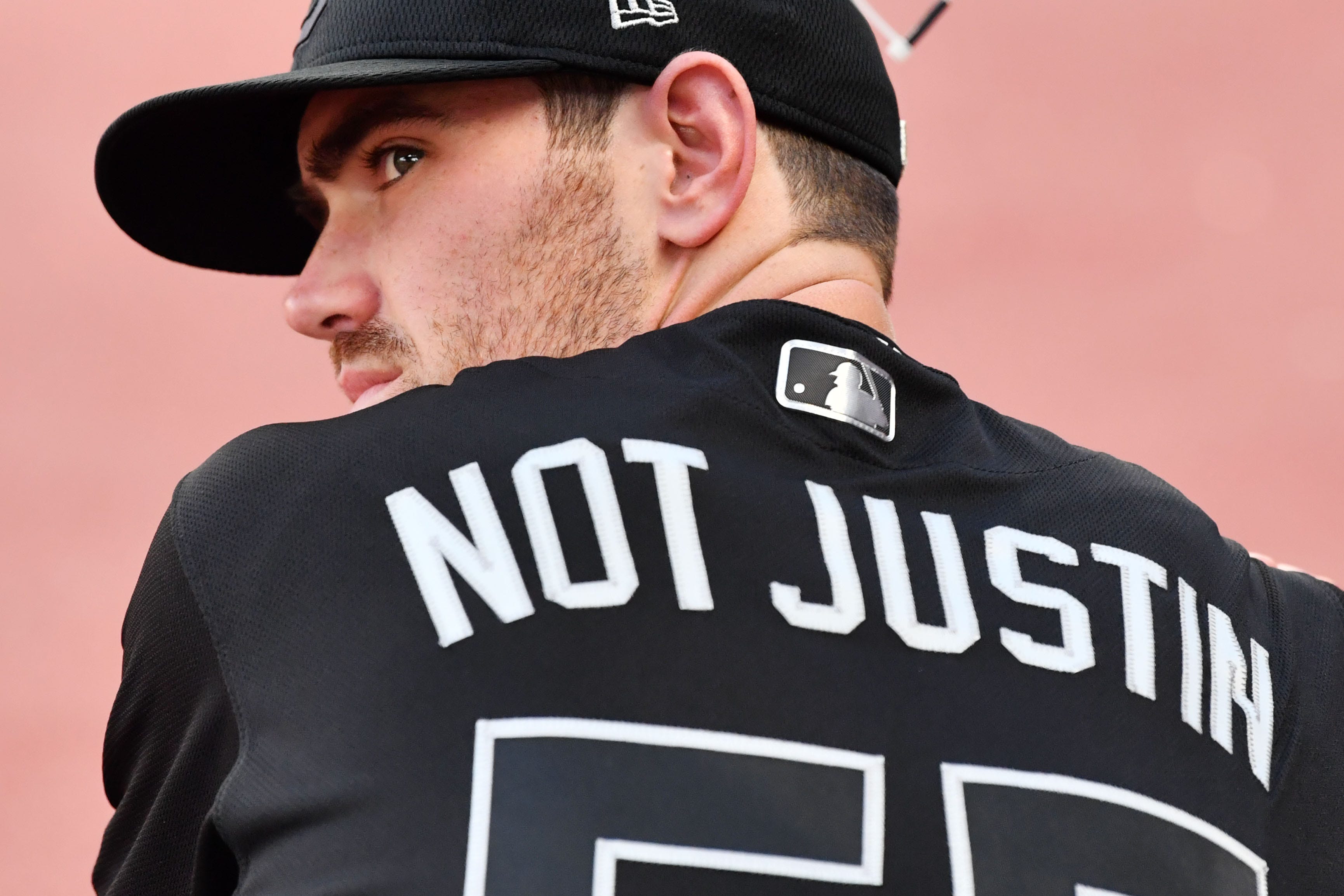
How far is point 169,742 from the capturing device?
0.62 m

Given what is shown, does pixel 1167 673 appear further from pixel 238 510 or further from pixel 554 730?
pixel 238 510

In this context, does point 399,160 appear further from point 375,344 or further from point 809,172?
point 809,172

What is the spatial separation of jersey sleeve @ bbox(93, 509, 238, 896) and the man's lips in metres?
0.21

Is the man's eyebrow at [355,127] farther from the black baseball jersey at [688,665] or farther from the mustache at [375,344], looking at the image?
the black baseball jersey at [688,665]

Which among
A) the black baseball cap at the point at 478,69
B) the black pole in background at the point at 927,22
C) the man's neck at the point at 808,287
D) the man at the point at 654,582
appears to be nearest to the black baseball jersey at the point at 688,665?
the man at the point at 654,582

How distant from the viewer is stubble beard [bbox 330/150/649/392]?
31.4 inches

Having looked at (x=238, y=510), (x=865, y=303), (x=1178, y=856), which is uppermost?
(x=865, y=303)

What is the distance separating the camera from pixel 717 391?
25.1 inches

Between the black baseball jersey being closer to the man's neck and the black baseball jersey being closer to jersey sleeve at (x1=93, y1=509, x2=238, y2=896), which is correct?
jersey sleeve at (x1=93, y1=509, x2=238, y2=896)

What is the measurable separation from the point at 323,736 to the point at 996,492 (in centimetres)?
36

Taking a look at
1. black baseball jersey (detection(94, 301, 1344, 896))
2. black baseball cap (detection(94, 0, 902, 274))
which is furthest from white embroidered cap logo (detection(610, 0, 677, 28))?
black baseball jersey (detection(94, 301, 1344, 896))

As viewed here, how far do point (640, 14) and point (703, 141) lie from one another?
8 centimetres

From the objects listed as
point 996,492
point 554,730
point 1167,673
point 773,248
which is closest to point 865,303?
point 773,248

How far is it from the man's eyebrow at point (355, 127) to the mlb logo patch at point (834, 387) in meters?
0.28
